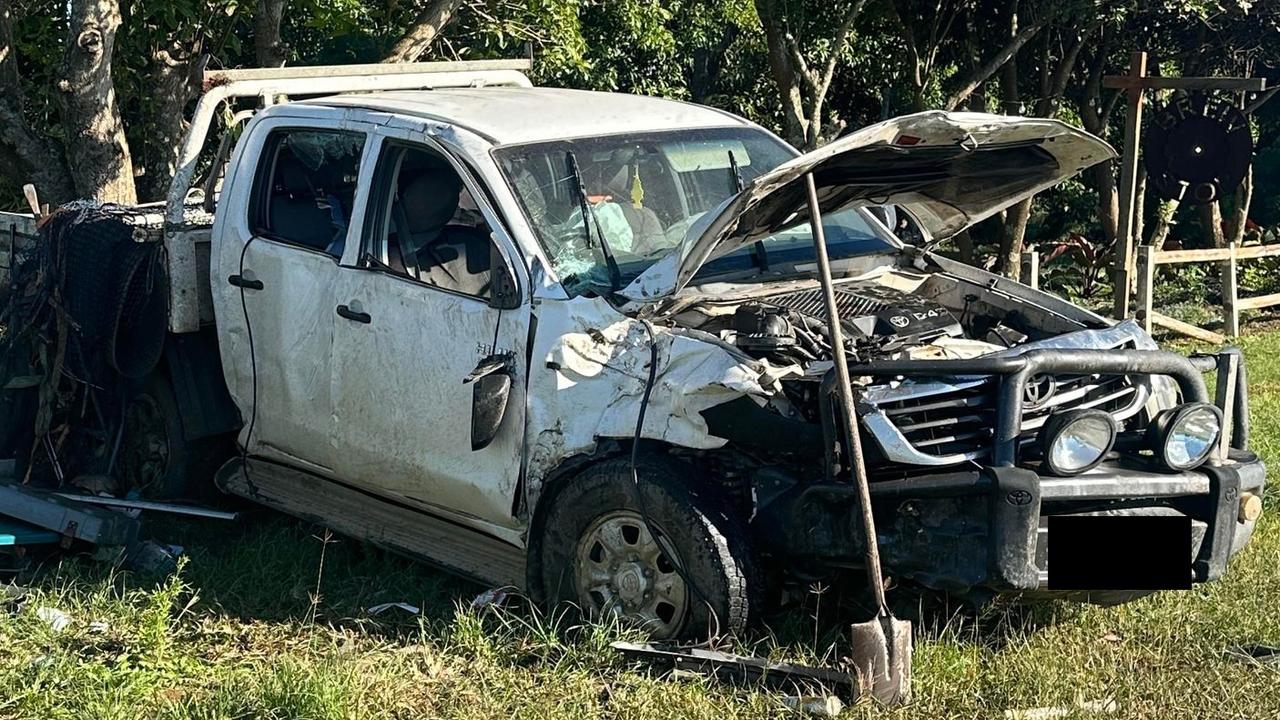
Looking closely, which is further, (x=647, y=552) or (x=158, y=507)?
(x=158, y=507)

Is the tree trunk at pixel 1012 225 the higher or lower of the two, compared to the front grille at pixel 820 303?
lower

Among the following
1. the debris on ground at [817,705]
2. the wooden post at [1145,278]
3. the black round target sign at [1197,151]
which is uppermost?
the debris on ground at [817,705]

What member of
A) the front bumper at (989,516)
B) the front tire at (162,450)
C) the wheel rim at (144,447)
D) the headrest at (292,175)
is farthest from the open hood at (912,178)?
the wheel rim at (144,447)

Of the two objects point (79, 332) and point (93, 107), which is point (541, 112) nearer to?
point (79, 332)

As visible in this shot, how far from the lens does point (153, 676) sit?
4527 mm

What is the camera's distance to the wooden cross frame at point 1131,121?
10781 mm

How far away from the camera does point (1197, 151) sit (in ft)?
42.8

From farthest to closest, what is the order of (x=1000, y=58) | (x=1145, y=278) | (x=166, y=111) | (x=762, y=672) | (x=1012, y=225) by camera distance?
(x=1012, y=225), (x=1000, y=58), (x=1145, y=278), (x=166, y=111), (x=762, y=672)

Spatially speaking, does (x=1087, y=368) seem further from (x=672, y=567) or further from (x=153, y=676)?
(x=153, y=676)

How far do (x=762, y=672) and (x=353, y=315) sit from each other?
2.14 m

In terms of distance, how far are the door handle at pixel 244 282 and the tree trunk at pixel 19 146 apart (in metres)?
3.99

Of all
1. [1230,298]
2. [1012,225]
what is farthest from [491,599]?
[1012,225]

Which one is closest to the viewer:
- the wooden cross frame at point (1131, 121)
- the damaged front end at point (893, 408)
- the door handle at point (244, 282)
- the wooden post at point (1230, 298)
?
the damaged front end at point (893, 408)

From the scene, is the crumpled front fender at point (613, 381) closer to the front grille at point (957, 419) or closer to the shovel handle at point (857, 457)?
the shovel handle at point (857, 457)
